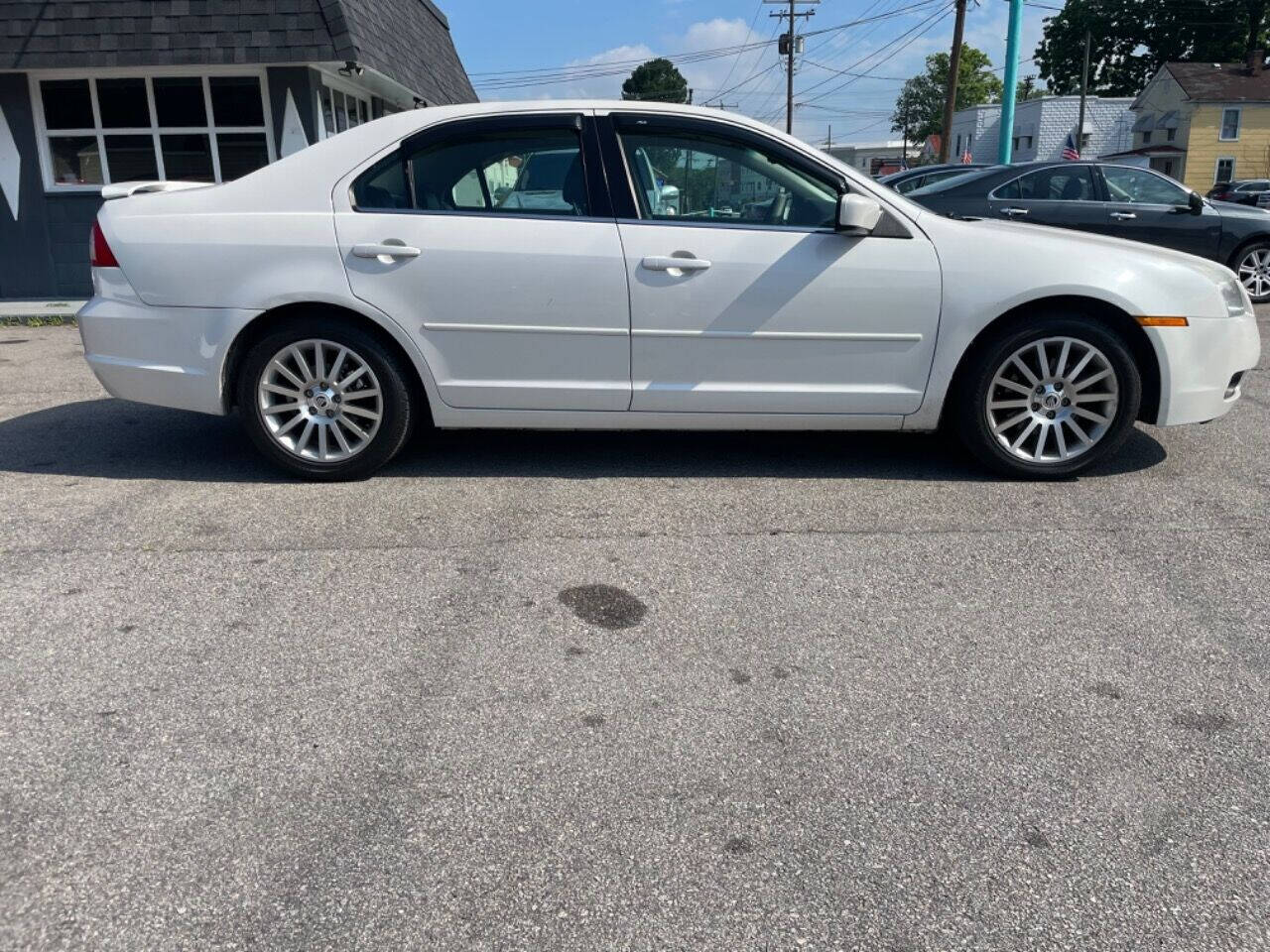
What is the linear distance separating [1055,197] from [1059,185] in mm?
130

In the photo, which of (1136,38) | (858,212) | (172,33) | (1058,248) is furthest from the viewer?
(1136,38)

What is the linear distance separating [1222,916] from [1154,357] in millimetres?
3256

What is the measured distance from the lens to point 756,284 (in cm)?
469

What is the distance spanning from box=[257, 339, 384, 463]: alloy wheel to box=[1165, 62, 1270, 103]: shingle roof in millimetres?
58060

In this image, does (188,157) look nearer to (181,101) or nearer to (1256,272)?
(181,101)

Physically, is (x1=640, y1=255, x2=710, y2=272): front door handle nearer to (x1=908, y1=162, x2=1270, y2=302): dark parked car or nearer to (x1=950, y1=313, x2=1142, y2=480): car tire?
(x1=950, y1=313, x2=1142, y2=480): car tire

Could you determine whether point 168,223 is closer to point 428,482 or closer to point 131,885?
point 428,482

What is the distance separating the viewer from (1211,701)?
10.00ft

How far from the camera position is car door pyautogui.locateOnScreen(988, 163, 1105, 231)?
34.4 feet

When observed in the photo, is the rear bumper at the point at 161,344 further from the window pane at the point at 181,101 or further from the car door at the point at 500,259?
the window pane at the point at 181,101

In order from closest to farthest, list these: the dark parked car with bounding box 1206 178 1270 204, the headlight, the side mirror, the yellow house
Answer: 1. the side mirror
2. the headlight
3. the dark parked car with bounding box 1206 178 1270 204
4. the yellow house

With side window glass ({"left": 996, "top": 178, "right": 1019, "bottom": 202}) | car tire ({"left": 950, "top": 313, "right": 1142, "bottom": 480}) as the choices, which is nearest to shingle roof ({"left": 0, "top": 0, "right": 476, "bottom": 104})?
side window glass ({"left": 996, "top": 178, "right": 1019, "bottom": 202})

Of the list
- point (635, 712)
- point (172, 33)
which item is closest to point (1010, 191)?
point (172, 33)

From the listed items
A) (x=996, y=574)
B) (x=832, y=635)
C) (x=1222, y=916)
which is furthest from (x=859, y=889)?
(x=996, y=574)
